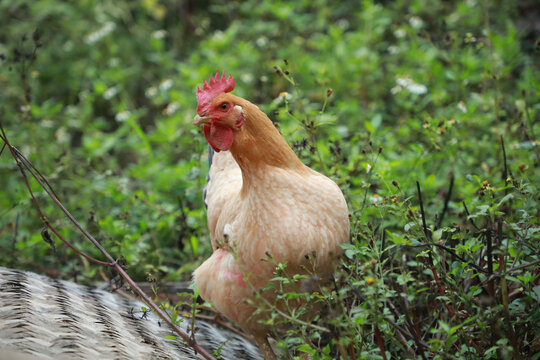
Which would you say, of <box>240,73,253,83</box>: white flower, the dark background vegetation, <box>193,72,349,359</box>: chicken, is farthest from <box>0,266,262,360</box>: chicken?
<box>240,73,253,83</box>: white flower

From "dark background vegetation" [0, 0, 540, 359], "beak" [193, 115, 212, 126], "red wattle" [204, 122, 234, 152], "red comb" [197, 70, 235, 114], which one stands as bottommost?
"dark background vegetation" [0, 0, 540, 359]

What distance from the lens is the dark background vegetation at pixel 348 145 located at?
165 centimetres

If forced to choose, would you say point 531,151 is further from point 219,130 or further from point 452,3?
point 452,3

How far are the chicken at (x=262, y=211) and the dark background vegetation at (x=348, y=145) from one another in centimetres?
15

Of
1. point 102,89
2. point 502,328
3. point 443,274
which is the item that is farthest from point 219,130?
point 102,89

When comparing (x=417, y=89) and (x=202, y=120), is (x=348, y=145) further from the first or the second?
(x=202, y=120)

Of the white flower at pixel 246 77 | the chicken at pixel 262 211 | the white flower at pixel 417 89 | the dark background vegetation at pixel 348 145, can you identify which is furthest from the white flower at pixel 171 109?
the chicken at pixel 262 211

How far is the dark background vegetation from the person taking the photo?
5.42 feet

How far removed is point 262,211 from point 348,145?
4.15ft

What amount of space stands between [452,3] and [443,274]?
4732 mm

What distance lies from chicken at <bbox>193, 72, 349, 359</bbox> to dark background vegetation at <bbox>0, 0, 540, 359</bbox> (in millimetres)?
148

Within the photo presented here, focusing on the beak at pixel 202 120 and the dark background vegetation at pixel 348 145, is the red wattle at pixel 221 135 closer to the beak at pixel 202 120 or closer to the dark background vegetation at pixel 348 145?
the beak at pixel 202 120

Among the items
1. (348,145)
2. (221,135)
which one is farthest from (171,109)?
(221,135)

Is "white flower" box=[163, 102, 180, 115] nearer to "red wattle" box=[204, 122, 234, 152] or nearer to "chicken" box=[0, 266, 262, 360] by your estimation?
"chicken" box=[0, 266, 262, 360]
